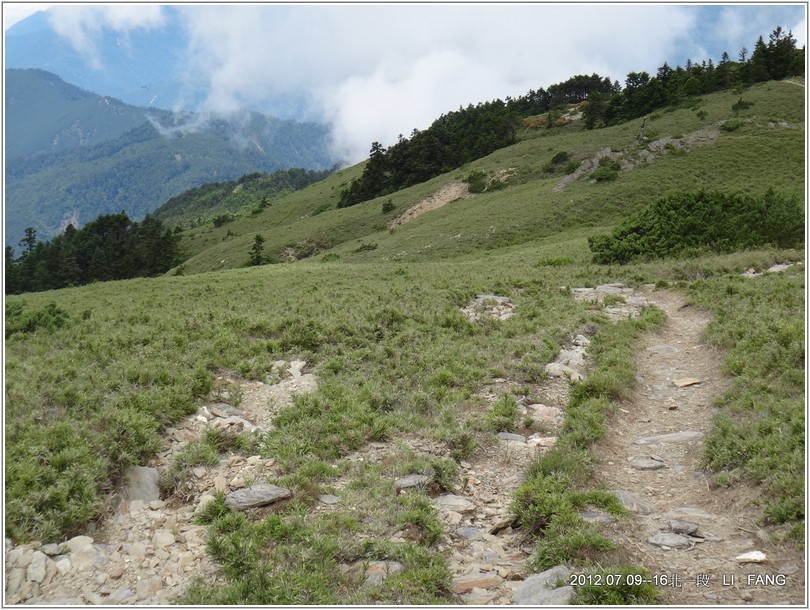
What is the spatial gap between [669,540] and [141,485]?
263 inches

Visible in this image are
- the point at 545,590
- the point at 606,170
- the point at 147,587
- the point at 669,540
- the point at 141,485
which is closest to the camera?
the point at 545,590

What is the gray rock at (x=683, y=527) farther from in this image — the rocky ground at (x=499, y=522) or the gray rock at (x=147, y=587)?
the gray rock at (x=147, y=587)

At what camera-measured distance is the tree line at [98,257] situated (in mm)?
83250

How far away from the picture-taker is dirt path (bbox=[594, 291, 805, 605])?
5.14 meters

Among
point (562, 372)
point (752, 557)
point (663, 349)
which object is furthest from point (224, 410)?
point (663, 349)

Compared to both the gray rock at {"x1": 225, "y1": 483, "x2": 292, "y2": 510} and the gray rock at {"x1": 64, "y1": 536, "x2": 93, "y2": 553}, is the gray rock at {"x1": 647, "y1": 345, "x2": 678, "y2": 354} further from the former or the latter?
the gray rock at {"x1": 64, "y1": 536, "x2": 93, "y2": 553}

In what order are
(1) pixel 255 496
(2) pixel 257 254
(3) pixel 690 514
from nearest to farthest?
(3) pixel 690 514 → (1) pixel 255 496 → (2) pixel 257 254

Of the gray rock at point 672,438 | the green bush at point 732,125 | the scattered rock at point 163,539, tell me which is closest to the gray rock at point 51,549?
the scattered rock at point 163,539

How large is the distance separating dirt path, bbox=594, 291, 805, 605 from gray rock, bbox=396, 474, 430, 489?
2436mm

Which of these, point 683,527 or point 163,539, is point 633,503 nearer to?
point 683,527

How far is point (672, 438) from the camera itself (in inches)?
337

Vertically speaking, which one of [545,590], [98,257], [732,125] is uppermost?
[98,257]

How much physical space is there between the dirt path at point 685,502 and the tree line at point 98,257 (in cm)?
8087

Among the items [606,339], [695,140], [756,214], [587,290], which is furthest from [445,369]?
[695,140]
